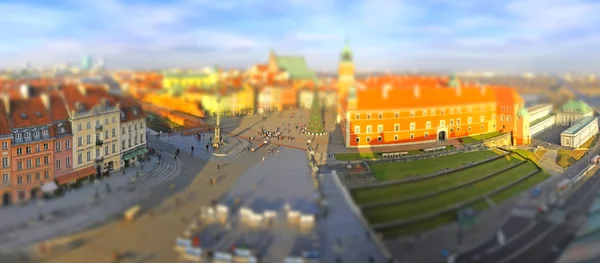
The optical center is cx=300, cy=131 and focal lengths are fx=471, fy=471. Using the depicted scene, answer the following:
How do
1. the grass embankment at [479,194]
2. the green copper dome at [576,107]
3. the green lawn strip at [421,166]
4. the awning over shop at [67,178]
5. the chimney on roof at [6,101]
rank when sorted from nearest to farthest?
the grass embankment at [479,194] < the chimney on roof at [6,101] < the awning over shop at [67,178] < the green lawn strip at [421,166] < the green copper dome at [576,107]

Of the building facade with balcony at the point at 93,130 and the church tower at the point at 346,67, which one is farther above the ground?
the church tower at the point at 346,67

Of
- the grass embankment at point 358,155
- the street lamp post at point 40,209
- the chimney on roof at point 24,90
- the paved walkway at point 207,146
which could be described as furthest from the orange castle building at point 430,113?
the chimney on roof at point 24,90

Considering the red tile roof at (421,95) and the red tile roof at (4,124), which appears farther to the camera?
the red tile roof at (421,95)

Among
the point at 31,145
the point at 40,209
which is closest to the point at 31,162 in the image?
the point at 31,145

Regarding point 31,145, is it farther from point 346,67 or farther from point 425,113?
point 346,67

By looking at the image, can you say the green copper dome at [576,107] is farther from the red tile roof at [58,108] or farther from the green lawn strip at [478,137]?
the red tile roof at [58,108]

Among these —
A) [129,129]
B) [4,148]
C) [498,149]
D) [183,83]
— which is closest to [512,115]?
[498,149]

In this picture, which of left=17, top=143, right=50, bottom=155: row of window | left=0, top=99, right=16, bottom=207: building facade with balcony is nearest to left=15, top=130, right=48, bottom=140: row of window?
left=0, top=99, right=16, bottom=207: building facade with balcony
